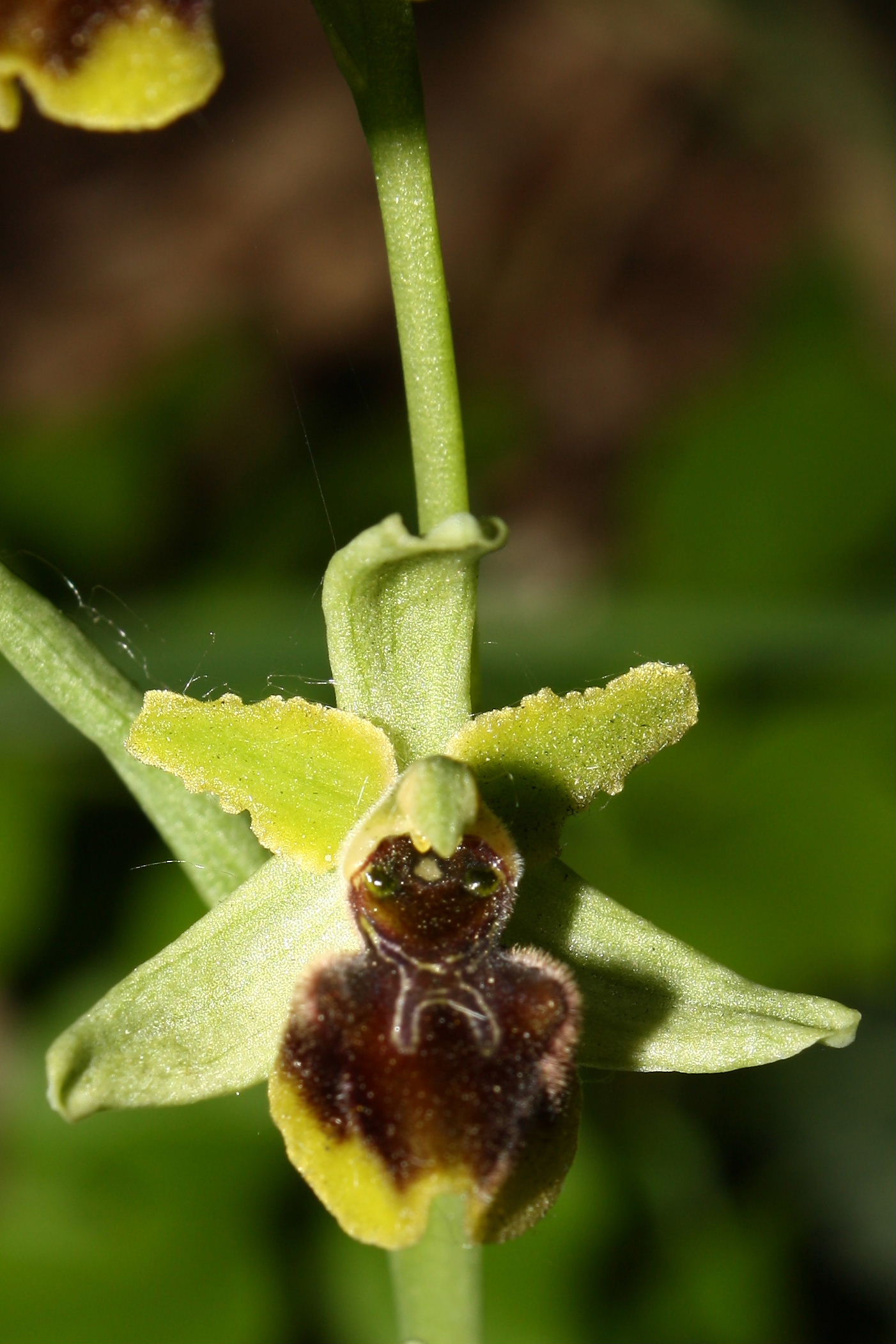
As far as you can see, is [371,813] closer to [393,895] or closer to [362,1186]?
[393,895]

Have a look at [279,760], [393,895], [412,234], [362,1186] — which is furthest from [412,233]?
[362,1186]

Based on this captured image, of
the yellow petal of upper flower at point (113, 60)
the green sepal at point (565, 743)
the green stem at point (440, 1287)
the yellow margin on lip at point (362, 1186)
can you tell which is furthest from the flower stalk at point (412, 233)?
the green stem at point (440, 1287)

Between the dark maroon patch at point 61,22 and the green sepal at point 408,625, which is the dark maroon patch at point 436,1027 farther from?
the dark maroon patch at point 61,22

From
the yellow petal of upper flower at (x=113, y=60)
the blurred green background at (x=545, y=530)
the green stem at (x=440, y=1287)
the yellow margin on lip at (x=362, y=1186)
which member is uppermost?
the yellow petal of upper flower at (x=113, y=60)

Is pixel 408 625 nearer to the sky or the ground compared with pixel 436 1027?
nearer to the sky

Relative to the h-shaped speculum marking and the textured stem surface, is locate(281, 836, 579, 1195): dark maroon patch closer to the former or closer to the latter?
the h-shaped speculum marking

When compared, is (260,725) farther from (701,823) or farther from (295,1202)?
(701,823)

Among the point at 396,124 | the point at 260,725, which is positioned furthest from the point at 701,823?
the point at 396,124
